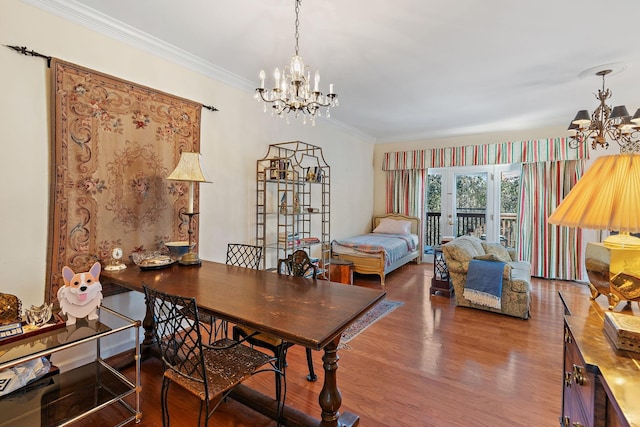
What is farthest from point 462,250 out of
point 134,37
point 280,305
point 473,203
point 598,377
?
point 134,37

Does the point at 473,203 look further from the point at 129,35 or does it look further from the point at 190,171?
the point at 129,35

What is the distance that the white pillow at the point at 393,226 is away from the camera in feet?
20.2

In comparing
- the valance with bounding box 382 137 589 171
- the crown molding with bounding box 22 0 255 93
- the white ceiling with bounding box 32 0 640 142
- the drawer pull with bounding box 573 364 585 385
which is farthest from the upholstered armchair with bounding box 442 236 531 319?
the crown molding with bounding box 22 0 255 93

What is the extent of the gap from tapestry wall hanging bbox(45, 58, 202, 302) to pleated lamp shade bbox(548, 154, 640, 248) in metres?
2.91

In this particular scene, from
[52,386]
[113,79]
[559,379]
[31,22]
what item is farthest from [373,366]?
[31,22]

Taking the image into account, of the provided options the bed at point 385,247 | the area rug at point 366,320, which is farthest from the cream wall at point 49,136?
the bed at point 385,247

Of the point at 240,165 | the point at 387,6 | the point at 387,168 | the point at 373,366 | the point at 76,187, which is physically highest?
A: the point at 387,6

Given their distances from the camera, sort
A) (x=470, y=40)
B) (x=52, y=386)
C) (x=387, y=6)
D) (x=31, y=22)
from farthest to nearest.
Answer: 1. (x=470, y=40)
2. (x=387, y=6)
3. (x=31, y=22)
4. (x=52, y=386)

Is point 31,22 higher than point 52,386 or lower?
higher

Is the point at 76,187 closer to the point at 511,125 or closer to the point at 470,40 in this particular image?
the point at 470,40

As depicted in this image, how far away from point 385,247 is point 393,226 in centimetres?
144

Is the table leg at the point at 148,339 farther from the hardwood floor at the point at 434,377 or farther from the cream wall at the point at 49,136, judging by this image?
the cream wall at the point at 49,136

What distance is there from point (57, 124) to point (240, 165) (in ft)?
5.57

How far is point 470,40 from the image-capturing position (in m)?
2.65
